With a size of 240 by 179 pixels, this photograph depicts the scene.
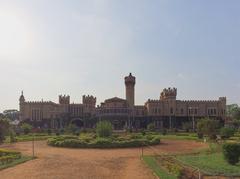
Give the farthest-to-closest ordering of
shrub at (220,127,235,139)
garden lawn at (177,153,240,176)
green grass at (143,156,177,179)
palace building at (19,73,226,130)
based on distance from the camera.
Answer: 1. palace building at (19,73,226,130)
2. shrub at (220,127,235,139)
3. garden lawn at (177,153,240,176)
4. green grass at (143,156,177,179)

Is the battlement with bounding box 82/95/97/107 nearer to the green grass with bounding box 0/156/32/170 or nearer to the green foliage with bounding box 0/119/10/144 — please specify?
the green foliage with bounding box 0/119/10/144

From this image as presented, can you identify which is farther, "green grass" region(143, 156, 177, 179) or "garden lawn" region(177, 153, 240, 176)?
"garden lawn" region(177, 153, 240, 176)

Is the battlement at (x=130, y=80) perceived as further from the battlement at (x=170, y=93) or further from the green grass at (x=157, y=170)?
the green grass at (x=157, y=170)

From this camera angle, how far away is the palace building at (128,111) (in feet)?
316

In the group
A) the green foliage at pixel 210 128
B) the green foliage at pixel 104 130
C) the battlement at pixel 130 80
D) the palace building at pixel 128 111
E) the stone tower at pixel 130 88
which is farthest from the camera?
the battlement at pixel 130 80

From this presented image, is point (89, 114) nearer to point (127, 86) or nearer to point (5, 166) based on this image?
point (127, 86)

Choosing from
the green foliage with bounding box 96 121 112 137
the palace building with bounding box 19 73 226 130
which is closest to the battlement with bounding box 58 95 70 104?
the palace building with bounding box 19 73 226 130

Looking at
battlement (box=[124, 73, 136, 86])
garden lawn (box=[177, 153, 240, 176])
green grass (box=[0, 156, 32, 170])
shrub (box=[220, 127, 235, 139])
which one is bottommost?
green grass (box=[0, 156, 32, 170])

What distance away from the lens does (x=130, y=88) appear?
99.0 meters

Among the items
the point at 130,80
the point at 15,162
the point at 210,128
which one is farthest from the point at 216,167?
the point at 130,80

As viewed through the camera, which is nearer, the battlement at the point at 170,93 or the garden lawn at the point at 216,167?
the garden lawn at the point at 216,167

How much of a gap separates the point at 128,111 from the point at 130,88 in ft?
20.1

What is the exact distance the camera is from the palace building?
96319 mm

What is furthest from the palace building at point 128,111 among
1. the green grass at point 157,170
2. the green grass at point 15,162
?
the green grass at point 157,170
